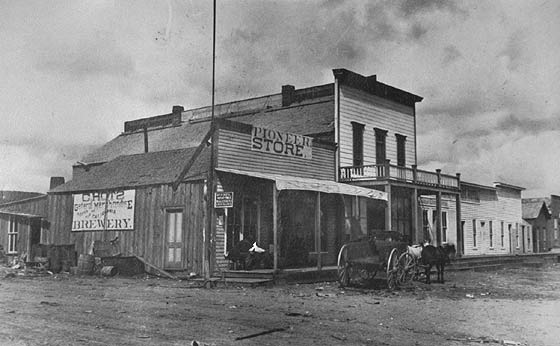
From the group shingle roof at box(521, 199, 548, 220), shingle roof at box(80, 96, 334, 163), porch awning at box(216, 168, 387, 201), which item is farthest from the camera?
shingle roof at box(521, 199, 548, 220)

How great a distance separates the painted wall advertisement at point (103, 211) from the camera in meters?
18.4

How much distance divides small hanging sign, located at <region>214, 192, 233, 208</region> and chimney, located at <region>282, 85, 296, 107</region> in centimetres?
1092

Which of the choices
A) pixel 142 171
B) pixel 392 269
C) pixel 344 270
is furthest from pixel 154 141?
pixel 392 269

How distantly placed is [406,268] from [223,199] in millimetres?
5051

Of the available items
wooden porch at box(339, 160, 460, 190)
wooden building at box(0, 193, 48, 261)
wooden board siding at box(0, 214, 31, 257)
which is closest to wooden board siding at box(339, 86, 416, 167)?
wooden porch at box(339, 160, 460, 190)

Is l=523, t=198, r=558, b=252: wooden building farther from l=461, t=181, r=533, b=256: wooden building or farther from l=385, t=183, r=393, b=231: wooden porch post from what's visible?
l=385, t=183, r=393, b=231: wooden porch post

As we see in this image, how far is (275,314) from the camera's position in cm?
920

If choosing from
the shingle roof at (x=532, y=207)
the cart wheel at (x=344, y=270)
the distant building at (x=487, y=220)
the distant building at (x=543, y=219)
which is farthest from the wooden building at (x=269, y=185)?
the distant building at (x=543, y=219)

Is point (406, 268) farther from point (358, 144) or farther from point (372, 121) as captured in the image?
point (372, 121)

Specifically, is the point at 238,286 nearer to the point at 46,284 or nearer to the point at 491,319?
the point at 46,284

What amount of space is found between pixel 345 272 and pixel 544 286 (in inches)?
209

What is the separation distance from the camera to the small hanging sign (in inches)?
598

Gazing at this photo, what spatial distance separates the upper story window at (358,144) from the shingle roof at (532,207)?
65.4 feet

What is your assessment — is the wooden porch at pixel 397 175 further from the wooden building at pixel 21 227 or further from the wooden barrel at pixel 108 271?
the wooden building at pixel 21 227
